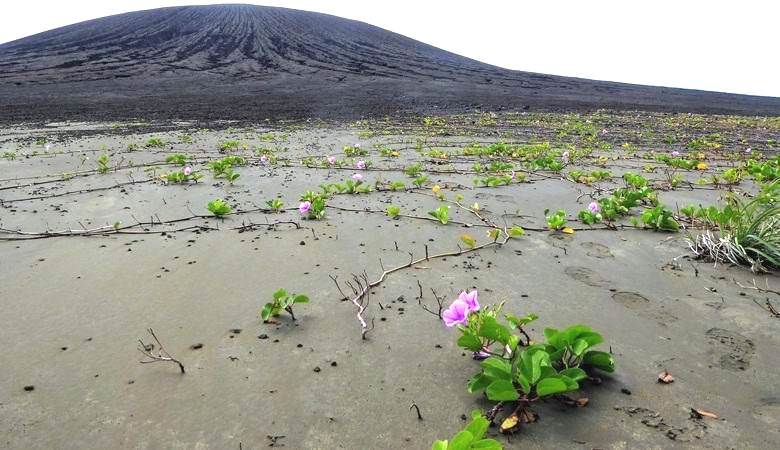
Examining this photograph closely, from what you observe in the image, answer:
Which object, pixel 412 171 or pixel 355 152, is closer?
pixel 412 171

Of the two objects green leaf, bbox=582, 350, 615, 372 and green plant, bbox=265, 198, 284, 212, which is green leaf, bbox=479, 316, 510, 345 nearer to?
green leaf, bbox=582, 350, 615, 372

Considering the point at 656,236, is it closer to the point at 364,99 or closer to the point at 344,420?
the point at 344,420

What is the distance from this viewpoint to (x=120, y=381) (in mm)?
1589

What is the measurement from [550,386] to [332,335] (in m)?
0.88

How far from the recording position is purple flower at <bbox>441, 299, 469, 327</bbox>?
1.62 m

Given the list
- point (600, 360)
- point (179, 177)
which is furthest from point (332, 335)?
point (179, 177)

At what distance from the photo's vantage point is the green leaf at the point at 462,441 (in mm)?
1108

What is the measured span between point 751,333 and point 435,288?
130 cm

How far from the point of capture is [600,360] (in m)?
1.57

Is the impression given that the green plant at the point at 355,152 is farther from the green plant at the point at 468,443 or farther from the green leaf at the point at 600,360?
the green plant at the point at 468,443

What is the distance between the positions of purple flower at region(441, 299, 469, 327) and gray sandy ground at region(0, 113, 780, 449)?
0.59 ft

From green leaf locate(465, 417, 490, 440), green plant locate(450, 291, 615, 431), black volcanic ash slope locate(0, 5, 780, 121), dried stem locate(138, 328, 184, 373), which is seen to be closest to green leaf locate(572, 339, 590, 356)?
green plant locate(450, 291, 615, 431)

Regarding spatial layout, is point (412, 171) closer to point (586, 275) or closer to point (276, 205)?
point (276, 205)

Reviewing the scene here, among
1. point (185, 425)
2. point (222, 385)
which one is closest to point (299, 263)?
point (222, 385)
